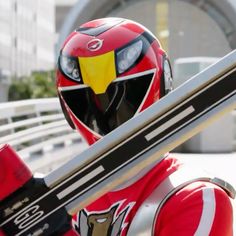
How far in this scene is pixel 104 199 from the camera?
5.72 ft

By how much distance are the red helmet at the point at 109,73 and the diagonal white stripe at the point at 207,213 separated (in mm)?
266

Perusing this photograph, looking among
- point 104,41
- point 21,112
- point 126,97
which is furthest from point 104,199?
point 21,112

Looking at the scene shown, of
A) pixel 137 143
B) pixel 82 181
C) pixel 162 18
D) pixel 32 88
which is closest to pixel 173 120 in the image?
pixel 137 143

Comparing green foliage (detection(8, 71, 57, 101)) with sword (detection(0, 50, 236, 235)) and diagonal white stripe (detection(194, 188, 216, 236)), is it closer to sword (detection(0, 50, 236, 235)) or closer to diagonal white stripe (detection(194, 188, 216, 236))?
diagonal white stripe (detection(194, 188, 216, 236))

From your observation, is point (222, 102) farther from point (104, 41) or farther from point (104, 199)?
point (104, 199)

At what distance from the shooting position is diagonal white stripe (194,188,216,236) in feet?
4.67

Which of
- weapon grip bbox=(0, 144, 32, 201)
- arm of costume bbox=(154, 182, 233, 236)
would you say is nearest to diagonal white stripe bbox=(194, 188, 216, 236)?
arm of costume bbox=(154, 182, 233, 236)

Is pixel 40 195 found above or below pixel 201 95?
below

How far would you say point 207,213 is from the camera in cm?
144

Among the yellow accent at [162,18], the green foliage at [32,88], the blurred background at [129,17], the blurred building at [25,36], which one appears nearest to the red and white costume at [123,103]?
the blurred background at [129,17]

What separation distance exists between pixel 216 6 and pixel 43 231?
26155mm

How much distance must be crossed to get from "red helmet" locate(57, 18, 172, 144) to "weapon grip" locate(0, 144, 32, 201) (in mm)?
346

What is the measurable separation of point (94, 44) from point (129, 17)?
2596cm

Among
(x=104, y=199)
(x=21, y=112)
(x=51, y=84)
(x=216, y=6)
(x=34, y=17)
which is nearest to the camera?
(x=104, y=199)
